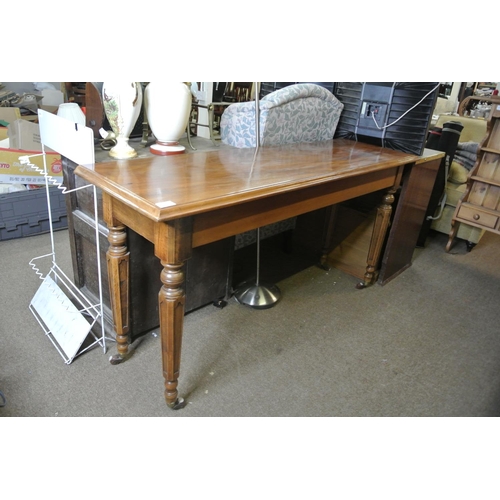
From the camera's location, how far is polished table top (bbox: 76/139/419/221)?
108cm

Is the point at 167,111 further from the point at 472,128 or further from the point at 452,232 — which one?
the point at 472,128

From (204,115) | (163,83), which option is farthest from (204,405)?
(204,115)

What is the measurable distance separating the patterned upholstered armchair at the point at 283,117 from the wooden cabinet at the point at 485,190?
1.07 m

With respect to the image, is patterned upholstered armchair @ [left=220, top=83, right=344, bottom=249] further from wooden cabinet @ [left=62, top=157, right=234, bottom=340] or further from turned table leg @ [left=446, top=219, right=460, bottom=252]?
turned table leg @ [left=446, top=219, right=460, bottom=252]

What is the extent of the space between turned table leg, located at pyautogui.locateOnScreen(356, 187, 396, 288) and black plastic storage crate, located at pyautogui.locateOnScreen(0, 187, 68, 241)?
179 cm

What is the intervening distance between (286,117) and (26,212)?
161 cm

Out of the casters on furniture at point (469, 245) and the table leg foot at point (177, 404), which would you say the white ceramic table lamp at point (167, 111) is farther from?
the casters on furniture at point (469, 245)

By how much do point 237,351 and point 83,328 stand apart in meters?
0.60

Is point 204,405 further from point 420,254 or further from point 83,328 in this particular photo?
point 420,254

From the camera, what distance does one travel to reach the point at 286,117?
184 centimetres

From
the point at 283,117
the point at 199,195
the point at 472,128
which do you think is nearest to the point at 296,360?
the point at 199,195

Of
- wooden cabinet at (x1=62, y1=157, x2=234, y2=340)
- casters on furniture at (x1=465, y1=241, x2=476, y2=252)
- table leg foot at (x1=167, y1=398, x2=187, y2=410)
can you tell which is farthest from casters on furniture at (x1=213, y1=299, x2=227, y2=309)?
casters on furniture at (x1=465, y1=241, x2=476, y2=252)

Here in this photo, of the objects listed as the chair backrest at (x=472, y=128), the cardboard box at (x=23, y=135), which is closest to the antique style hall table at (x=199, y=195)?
the cardboard box at (x=23, y=135)
